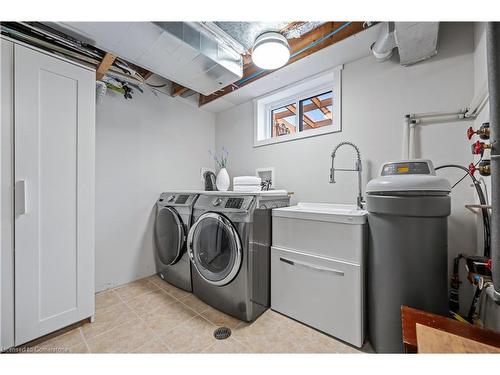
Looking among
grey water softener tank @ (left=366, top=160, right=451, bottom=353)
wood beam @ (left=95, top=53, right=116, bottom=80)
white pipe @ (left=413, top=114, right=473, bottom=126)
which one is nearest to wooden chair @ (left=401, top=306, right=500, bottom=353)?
grey water softener tank @ (left=366, top=160, right=451, bottom=353)

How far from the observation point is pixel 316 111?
222 cm

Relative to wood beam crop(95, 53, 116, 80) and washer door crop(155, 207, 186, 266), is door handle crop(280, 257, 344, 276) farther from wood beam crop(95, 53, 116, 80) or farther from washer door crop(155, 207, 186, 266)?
wood beam crop(95, 53, 116, 80)

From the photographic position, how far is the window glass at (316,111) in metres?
2.13

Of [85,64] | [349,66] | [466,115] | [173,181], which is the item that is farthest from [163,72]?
[466,115]

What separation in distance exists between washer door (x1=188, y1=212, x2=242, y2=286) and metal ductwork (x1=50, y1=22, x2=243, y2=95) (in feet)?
3.98

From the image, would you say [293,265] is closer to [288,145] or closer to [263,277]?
[263,277]

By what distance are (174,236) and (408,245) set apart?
6.14ft

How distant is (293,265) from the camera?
56.7 inches

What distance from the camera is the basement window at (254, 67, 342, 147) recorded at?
1905mm

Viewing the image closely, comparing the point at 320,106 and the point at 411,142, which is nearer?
the point at 411,142

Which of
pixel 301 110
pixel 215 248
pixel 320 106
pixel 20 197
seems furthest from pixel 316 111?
pixel 20 197

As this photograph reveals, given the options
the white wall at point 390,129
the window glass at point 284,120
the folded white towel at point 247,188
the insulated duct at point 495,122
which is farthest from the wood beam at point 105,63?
the insulated duct at point 495,122

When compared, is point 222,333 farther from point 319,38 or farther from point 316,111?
point 319,38
